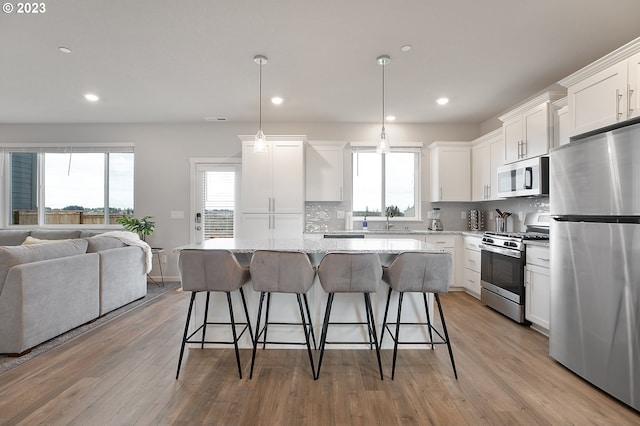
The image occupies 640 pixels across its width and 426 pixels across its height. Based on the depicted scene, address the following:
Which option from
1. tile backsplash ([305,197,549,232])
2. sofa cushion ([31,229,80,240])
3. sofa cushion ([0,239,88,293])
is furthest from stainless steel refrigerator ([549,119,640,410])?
sofa cushion ([31,229,80,240])

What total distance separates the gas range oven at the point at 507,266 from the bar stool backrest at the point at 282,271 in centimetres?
243

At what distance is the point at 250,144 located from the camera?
4.76 m

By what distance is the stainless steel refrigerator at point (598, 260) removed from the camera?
1.88 metres

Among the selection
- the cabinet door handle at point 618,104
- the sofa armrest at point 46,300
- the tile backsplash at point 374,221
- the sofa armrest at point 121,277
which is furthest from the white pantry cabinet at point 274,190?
the cabinet door handle at point 618,104

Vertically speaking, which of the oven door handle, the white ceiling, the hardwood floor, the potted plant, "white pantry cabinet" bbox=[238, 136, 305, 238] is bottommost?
the hardwood floor

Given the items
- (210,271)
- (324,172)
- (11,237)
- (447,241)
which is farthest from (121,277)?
(447,241)

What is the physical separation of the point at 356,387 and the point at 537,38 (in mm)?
3223

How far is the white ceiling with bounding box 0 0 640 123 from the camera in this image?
7.77 ft

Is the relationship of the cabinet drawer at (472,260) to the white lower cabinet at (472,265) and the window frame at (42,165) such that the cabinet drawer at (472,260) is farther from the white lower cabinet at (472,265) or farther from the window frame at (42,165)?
the window frame at (42,165)

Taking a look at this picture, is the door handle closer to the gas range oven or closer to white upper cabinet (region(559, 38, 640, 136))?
white upper cabinet (region(559, 38, 640, 136))

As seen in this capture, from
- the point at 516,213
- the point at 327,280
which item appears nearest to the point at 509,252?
the point at 516,213

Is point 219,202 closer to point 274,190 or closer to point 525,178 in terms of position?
point 274,190

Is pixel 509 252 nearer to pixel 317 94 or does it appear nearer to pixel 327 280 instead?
pixel 327 280

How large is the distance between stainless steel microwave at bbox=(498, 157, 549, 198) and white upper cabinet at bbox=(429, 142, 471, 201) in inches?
37.0
